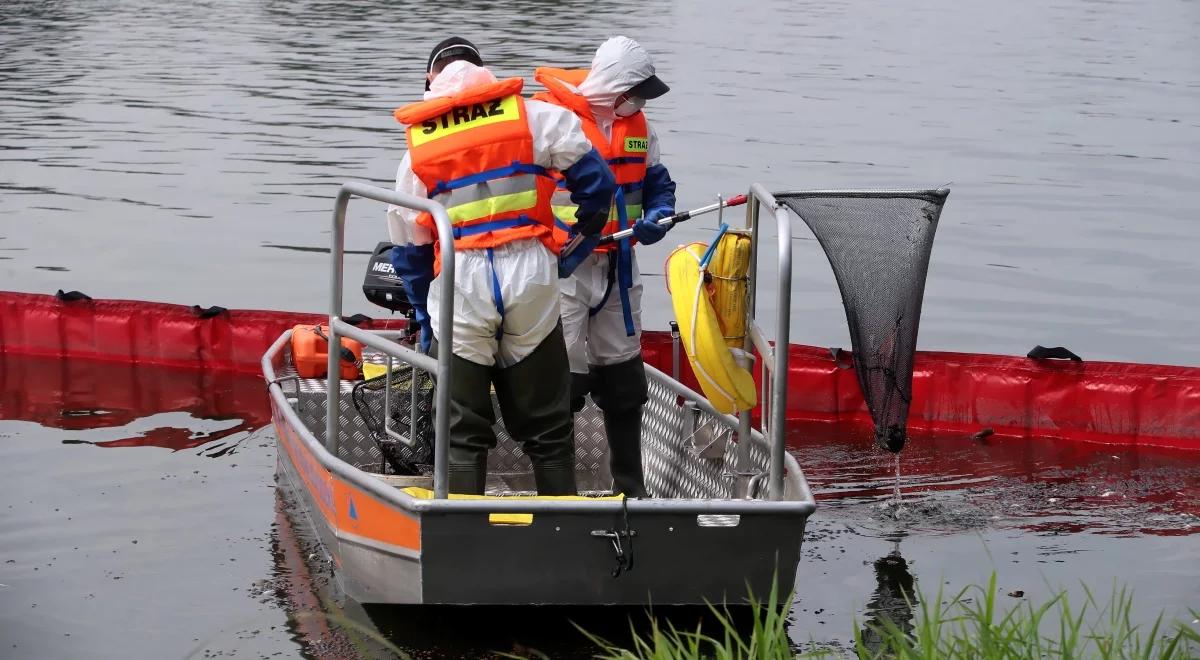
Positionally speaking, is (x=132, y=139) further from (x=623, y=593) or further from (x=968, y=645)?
(x=968, y=645)

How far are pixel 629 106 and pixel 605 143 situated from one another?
0.17 meters

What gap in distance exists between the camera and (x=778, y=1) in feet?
156

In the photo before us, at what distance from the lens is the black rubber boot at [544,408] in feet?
18.1

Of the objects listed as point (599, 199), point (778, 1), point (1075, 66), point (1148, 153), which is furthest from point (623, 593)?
point (778, 1)

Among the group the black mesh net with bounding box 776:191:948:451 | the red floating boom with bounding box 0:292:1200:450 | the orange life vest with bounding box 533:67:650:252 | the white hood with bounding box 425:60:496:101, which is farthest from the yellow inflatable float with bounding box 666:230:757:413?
the red floating boom with bounding box 0:292:1200:450

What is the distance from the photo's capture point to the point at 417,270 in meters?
5.65

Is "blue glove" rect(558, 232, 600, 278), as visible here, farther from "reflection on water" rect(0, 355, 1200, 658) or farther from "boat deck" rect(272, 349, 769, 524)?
"reflection on water" rect(0, 355, 1200, 658)

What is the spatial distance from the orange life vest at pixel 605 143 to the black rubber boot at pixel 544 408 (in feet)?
2.08

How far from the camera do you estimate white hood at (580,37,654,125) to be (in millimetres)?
5938

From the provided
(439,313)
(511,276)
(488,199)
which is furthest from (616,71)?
(439,313)

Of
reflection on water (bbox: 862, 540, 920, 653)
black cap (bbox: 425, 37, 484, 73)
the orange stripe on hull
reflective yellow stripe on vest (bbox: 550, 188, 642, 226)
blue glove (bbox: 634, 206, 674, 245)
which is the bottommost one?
reflection on water (bbox: 862, 540, 920, 653)

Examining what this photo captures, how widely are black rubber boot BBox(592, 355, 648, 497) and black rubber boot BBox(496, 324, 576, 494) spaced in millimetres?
590

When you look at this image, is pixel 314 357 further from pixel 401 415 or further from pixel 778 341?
pixel 778 341

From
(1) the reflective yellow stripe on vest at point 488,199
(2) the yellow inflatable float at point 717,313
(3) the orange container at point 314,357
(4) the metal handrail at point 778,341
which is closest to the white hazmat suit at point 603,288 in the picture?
(2) the yellow inflatable float at point 717,313
